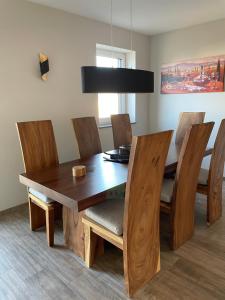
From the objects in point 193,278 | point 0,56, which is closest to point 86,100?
point 0,56

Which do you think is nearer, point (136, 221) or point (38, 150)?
point (136, 221)

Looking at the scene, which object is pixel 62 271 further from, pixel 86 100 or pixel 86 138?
pixel 86 100

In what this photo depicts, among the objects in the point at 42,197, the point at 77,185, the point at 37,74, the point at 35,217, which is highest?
the point at 37,74

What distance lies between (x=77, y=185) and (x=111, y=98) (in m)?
2.65

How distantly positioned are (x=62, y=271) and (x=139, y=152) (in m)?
1.19

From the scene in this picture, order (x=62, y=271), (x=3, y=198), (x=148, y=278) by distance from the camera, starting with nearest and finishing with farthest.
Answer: (x=148, y=278) → (x=62, y=271) → (x=3, y=198)

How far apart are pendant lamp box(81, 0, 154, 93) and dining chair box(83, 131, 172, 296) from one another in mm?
816

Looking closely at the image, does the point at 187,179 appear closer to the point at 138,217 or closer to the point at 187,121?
the point at 138,217

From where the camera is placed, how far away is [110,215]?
66.6 inches

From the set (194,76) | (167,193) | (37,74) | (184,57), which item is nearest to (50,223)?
(167,193)

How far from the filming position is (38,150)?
2.31m

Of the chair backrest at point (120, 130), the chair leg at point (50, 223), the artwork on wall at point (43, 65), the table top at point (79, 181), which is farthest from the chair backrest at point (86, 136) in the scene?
the chair leg at point (50, 223)

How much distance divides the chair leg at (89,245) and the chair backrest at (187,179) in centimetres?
67

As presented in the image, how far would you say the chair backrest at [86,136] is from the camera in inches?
110
